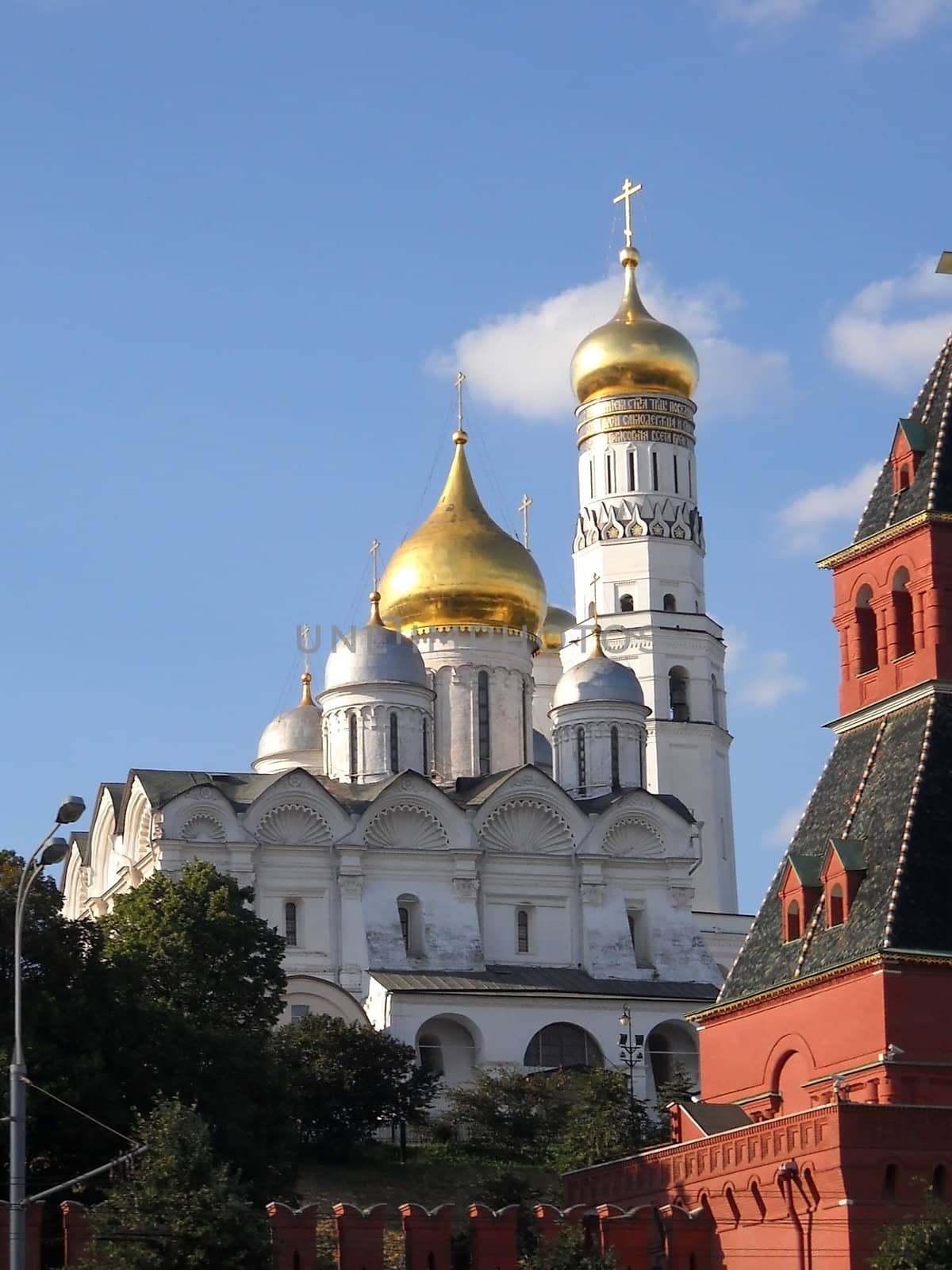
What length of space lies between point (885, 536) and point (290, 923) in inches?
1034

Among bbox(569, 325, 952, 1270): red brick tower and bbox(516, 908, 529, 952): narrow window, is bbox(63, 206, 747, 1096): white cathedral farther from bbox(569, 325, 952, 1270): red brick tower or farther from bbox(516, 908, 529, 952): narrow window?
bbox(569, 325, 952, 1270): red brick tower

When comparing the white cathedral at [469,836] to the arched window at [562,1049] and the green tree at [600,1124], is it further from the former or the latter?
the green tree at [600,1124]

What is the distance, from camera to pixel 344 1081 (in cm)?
5041

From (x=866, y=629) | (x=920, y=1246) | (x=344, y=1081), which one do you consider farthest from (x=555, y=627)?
(x=920, y=1246)

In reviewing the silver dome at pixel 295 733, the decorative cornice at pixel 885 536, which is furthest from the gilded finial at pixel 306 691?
the decorative cornice at pixel 885 536

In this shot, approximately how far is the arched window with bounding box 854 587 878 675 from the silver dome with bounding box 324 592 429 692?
27.1 metres

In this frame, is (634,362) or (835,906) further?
(634,362)

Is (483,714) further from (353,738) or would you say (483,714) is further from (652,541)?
(652,541)

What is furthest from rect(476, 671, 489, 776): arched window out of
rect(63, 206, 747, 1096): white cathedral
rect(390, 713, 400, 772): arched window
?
rect(390, 713, 400, 772): arched window

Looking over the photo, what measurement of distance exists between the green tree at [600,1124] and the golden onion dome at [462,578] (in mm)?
15756

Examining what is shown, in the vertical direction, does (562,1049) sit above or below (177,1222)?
above

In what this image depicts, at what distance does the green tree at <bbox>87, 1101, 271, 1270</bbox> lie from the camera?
29750mm

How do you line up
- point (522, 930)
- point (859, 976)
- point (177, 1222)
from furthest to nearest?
point (522, 930) < point (859, 976) < point (177, 1222)

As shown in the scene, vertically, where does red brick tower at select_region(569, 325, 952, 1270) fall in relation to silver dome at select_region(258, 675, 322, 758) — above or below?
below
